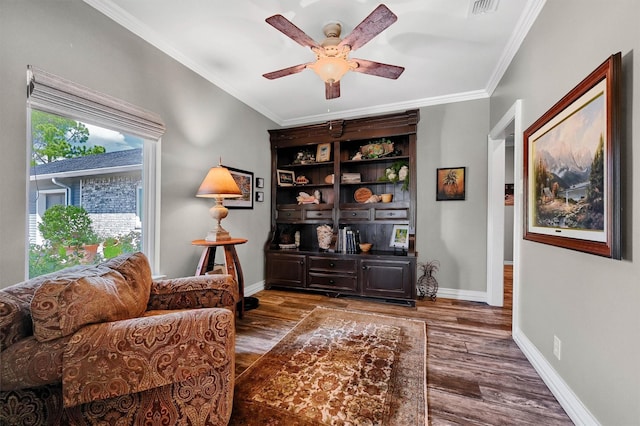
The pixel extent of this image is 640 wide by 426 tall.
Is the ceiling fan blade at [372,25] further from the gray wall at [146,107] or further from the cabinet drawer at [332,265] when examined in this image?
the cabinet drawer at [332,265]

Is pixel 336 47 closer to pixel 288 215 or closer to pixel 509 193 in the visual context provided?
pixel 288 215

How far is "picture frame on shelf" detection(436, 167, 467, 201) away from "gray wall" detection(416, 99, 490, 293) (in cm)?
6

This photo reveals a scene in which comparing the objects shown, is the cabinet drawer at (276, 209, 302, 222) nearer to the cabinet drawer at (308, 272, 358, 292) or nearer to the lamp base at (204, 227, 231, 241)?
the cabinet drawer at (308, 272, 358, 292)

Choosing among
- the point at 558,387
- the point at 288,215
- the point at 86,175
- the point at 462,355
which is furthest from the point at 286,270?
the point at 558,387

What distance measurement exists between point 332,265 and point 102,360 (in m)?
2.71


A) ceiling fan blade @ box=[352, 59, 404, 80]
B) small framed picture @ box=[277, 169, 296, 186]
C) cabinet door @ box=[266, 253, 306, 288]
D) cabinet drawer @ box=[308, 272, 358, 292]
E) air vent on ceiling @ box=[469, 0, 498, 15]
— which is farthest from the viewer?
small framed picture @ box=[277, 169, 296, 186]

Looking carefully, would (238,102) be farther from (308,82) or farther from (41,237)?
(41,237)

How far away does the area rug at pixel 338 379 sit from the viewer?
4.67ft

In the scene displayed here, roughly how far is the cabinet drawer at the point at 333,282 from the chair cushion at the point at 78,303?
238 cm

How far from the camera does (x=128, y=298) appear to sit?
137 centimetres

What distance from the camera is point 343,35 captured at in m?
2.26

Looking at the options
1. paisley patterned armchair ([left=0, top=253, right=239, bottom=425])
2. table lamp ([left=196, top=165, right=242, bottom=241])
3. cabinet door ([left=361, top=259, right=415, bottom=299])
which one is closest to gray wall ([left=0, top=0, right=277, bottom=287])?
table lamp ([left=196, top=165, right=242, bottom=241])

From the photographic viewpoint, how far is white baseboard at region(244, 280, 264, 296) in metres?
3.47

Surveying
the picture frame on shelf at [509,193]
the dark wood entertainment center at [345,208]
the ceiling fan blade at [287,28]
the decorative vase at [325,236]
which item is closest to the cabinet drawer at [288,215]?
the dark wood entertainment center at [345,208]
